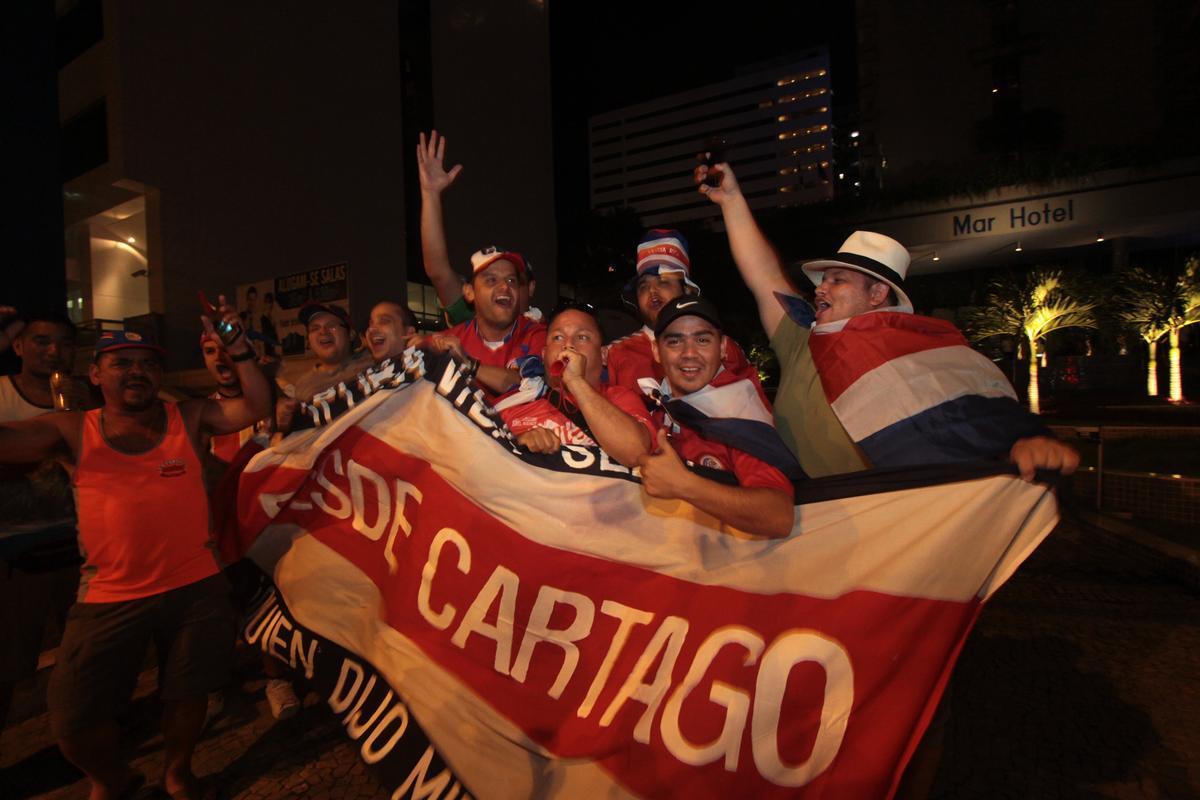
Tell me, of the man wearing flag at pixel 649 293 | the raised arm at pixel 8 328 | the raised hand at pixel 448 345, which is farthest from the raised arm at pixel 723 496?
the raised arm at pixel 8 328

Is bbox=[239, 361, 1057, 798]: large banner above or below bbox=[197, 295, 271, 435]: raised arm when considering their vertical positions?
below

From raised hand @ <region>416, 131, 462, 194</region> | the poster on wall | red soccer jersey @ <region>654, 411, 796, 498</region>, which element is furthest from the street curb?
the poster on wall

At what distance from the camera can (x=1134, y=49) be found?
91.2 ft

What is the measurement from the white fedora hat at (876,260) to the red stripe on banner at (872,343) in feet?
0.67

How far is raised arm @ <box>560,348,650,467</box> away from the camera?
214 centimetres

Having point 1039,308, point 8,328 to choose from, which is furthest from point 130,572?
point 1039,308

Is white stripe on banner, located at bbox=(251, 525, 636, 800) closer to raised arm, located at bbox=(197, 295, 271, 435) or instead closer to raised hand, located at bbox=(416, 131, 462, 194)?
raised arm, located at bbox=(197, 295, 271, 435)

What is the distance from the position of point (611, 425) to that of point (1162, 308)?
86.3 feet

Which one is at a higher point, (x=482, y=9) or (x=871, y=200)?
(x=482, y=9)

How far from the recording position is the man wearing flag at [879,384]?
2172 mm

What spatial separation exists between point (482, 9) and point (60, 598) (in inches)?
1057

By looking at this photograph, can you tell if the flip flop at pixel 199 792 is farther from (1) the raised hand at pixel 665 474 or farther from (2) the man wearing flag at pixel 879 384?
(2) the man wearing flag at pixel 879 384

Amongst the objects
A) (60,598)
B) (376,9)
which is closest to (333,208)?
(376,9)

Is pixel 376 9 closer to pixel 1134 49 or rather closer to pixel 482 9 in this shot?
Result: pixel 482 9
